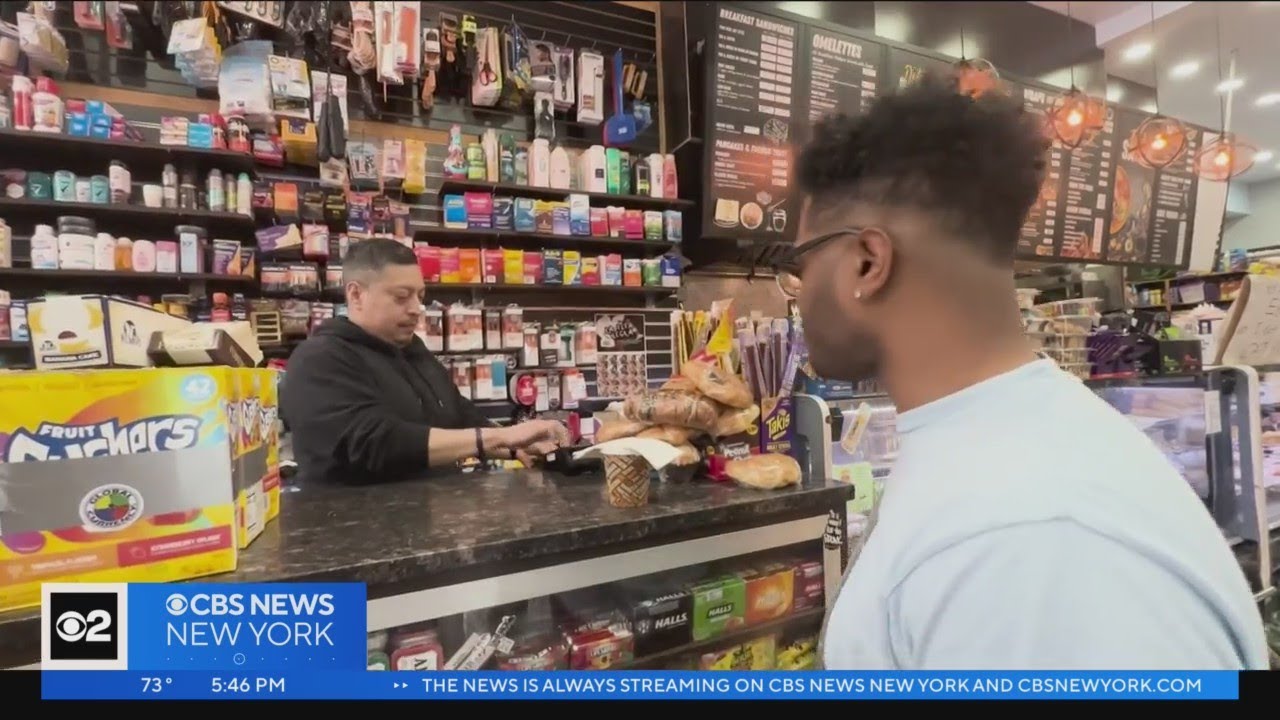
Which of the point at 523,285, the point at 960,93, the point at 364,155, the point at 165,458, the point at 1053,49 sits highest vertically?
the point at 1053,49

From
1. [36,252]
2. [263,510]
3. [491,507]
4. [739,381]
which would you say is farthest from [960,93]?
[36,252]

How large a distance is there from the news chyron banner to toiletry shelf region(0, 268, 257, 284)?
2.47 meters

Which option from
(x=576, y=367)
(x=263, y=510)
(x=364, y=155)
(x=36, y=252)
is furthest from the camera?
(x=576, y=367)

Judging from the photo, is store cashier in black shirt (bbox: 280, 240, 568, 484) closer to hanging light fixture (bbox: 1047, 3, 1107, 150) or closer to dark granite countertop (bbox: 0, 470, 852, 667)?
dark granite countertop (bbox: 0, 470, 852, 667)

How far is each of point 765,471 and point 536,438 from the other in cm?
74

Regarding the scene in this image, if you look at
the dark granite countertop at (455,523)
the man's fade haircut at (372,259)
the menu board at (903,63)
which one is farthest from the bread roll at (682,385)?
the menu board at (903,63)

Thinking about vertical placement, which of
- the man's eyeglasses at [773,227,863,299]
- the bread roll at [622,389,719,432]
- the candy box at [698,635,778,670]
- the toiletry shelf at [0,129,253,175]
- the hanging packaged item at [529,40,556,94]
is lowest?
the candy box at [698,635,778,670]

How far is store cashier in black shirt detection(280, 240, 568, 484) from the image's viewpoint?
71.4 inches

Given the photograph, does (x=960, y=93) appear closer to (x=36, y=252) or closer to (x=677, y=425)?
(x=677, y=425)

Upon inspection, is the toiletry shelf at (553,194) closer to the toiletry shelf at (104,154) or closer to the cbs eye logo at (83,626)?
the toiletry shelf at (104,154)

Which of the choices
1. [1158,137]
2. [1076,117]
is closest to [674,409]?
[1076,117]

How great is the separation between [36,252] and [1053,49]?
5.43m

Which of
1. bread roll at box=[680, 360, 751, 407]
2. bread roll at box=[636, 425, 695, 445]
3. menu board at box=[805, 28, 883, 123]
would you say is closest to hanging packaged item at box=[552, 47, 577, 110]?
menu board at box=[805, 28, 883, 123]

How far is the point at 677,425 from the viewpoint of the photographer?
1.42 metres
